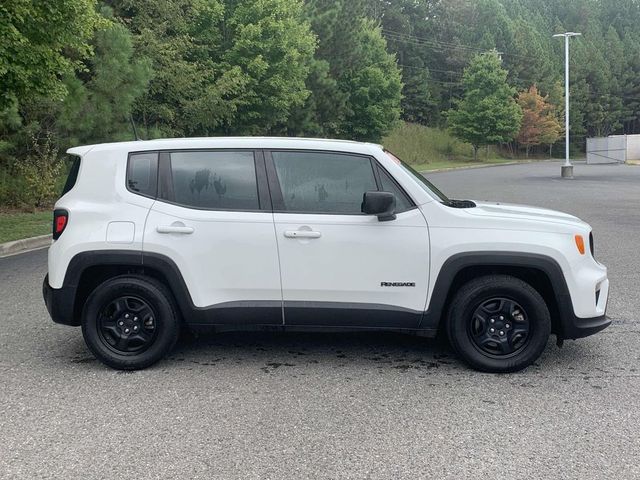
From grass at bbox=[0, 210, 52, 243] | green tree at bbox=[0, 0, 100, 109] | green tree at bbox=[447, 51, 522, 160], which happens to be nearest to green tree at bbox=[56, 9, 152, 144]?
grass at bbox=[0, 210, 52, 243]

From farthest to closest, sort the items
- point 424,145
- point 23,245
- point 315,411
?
point 424,145
point 23,245
point 315,411

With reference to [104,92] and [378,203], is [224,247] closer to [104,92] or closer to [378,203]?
[378,203]

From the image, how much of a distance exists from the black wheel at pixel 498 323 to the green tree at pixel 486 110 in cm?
6287

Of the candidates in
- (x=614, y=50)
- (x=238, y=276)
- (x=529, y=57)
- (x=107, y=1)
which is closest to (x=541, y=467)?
(x=238, y=276)

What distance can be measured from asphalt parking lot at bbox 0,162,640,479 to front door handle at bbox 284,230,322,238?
104cm

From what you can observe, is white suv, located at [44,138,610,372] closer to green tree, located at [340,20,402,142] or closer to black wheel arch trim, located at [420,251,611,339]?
black wheel arch trim, located at [420,251,611,339]

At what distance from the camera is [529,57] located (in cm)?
8675

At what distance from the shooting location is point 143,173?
201 inches

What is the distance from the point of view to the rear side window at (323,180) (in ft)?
16.3

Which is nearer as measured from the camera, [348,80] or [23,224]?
[23,224]

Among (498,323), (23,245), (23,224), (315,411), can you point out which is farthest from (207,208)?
(23,224)

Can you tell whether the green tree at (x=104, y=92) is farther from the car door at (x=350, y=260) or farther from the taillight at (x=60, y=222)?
the car door at (x=350, y=260)

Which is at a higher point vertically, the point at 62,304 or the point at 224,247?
the point at 224,247

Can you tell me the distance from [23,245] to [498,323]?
1007 cm
